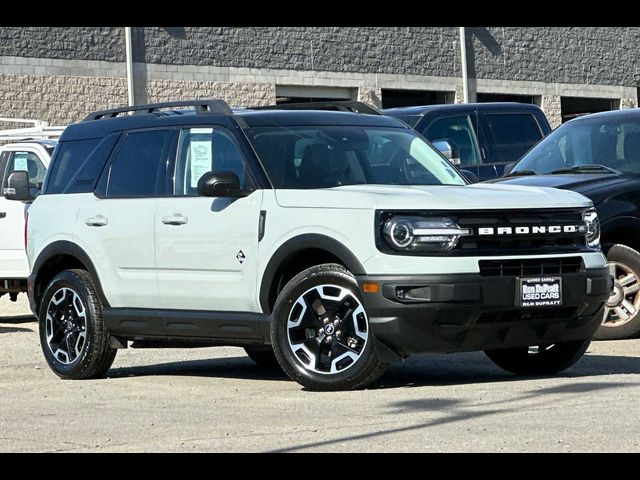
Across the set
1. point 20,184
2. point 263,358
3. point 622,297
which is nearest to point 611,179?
point 622,297

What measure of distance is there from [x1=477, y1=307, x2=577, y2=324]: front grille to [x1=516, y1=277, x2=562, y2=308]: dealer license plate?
6 cm

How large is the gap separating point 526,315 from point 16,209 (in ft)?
30.1

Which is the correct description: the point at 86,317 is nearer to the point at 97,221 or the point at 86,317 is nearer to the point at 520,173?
the point at 97,221

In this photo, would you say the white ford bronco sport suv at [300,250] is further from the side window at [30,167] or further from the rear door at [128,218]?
the side window at [30,167]

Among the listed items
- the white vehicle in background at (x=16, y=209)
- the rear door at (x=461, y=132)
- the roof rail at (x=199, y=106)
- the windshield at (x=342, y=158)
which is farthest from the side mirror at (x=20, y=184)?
the windshield at (x=342, y=158)

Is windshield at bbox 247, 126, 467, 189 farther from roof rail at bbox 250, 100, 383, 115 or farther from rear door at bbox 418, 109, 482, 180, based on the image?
rear door at bbox 418, 109, 482, 180

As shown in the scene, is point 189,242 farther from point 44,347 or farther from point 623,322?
point 623,322

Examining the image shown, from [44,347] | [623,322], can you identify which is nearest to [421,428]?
[44,347]

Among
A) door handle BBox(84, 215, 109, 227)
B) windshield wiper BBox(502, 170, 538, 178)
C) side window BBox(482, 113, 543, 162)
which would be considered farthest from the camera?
side window BBox(482, 113, 543, 162)

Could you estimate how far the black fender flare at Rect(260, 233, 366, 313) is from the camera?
9.74 metres

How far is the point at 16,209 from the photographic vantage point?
17.7m

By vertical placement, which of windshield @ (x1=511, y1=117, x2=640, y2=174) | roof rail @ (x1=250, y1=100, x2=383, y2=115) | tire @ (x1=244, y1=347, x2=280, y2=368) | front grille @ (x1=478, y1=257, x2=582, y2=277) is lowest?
tire @ (x1=244, y1=347, x2=280, y2=368)

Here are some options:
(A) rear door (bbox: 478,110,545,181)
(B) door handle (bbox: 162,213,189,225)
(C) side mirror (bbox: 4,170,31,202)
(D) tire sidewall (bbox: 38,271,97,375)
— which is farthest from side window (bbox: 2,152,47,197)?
(B) door handle (bbox: 162,213,189,225)
